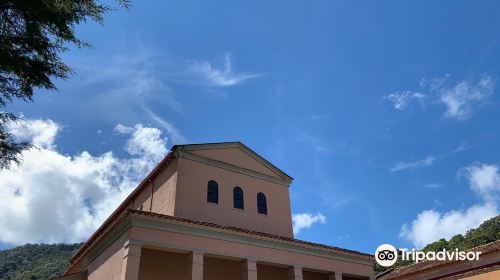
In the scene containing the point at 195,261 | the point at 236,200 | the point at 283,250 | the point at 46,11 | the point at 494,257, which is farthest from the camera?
the point at 236,200

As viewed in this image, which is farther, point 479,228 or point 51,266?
point 51,266

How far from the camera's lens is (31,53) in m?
9.88

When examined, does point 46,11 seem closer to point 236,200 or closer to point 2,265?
point 236,200

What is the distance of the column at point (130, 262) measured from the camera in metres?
11.4

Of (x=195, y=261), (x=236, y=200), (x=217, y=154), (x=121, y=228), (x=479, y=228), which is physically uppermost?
(x=479, y=228)

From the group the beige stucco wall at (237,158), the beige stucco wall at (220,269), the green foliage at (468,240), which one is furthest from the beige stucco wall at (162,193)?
the green foliage at (468,240)

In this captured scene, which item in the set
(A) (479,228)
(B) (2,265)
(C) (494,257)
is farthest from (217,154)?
(B) (2,265)

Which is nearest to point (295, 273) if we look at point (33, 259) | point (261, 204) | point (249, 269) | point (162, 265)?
point (249, 269)

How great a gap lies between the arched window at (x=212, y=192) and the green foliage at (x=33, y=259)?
49.4 m

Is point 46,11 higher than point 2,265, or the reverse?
point 2,265

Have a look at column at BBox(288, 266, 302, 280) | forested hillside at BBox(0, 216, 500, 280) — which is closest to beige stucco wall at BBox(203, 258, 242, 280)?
column at BBox(288, 266, 302, 280)

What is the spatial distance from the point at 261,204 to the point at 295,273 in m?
4.10

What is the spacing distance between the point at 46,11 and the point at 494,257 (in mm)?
18466

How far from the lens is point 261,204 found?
18.3 m
